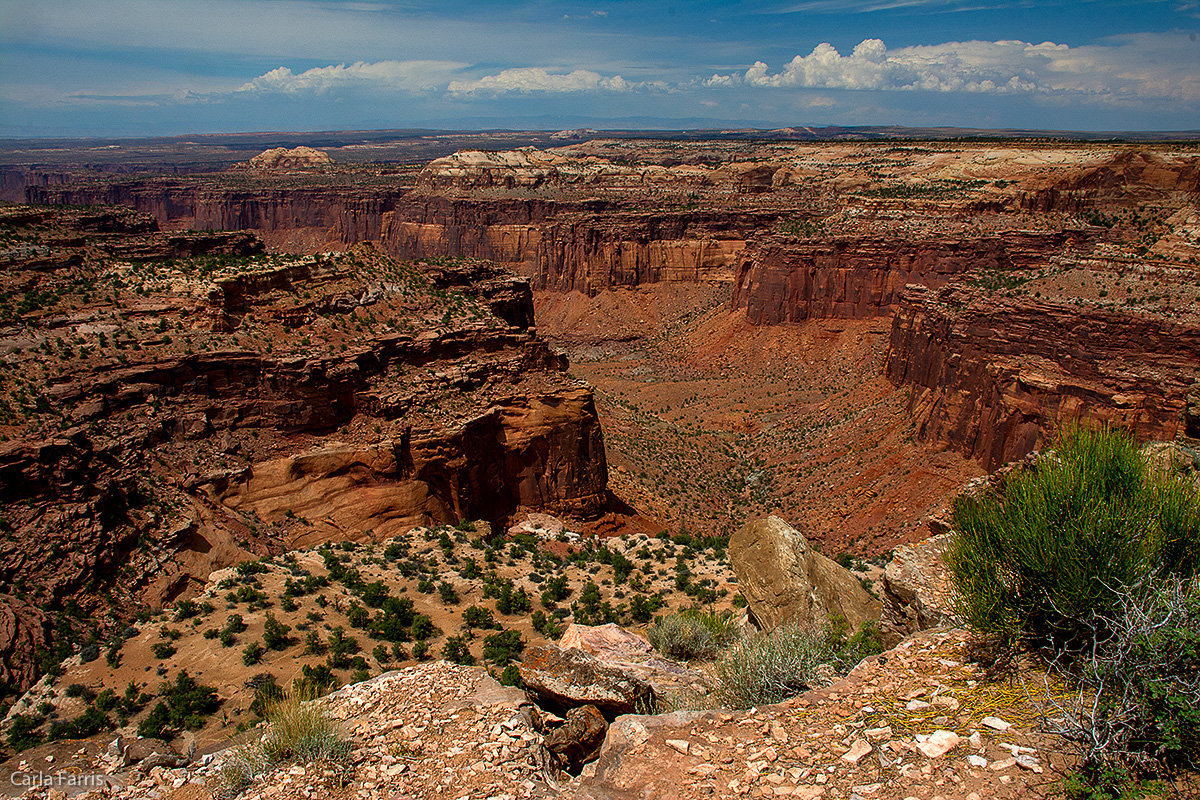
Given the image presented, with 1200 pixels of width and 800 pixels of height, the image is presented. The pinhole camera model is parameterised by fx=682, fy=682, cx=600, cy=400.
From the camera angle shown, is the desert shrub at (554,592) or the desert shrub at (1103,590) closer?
the desert shrub at (1103,590)

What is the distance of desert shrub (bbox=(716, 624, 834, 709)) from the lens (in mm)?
9625

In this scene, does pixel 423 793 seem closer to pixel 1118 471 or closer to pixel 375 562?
pixel 1118 471

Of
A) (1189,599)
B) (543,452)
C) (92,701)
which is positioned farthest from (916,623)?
(543,452)

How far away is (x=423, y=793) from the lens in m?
8.23

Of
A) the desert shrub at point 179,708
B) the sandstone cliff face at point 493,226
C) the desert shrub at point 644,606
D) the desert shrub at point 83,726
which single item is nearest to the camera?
the desert shrub at point 83,726

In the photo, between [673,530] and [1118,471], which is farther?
[673,530]

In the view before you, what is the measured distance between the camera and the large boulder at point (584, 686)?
10.0 meters

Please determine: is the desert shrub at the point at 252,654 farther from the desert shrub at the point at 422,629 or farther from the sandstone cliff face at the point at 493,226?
the sandstone cliff face at the point at 493,226

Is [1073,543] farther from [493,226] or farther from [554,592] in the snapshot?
[493,226]

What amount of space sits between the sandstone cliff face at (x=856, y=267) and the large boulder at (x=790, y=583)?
129 ft

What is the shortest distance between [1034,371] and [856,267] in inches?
1198

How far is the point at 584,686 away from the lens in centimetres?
1024

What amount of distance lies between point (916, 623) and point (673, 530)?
66.4 ft

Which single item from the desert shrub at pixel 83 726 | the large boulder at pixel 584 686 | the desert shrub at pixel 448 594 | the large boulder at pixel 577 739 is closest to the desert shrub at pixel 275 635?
the desert shrub at pixel 83 726
